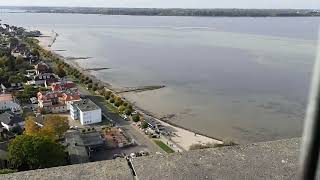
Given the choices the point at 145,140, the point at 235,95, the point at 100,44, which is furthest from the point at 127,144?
the point at 100,44

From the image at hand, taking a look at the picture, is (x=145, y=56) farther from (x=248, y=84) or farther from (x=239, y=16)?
(x=239, y=16)

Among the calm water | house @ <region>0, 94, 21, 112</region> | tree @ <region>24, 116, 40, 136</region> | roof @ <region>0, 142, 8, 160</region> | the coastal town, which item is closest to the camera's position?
the coastal town

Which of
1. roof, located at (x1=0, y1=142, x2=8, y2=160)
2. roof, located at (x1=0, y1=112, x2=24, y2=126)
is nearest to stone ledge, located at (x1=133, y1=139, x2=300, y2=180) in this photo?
roof, located at (x1=0, y1=142, x2=8, y2=160)

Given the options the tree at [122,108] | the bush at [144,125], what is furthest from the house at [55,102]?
the bush at [144,125]

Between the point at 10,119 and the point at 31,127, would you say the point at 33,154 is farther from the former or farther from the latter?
the point at 10,119

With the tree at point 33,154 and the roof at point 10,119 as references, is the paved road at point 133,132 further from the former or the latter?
the tree at point 33,154

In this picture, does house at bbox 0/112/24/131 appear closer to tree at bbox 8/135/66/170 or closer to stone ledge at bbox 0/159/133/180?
tree at bbox 8/135/66/170

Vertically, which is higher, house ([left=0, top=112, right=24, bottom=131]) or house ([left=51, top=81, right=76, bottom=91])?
house ([left=0, top=112, right=24, bottom=131])
